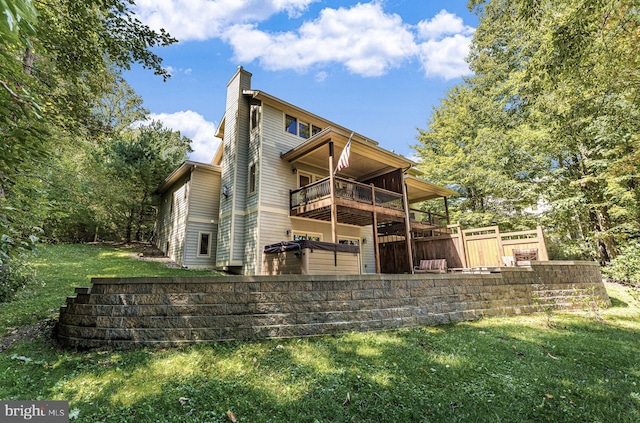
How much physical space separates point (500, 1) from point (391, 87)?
662 centimetres

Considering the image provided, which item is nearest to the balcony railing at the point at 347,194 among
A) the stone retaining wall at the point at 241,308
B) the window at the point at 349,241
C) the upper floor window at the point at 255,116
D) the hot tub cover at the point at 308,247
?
the hot tub cover at the point at 308,247

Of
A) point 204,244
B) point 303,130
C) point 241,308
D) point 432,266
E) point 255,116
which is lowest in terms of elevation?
point 241,308

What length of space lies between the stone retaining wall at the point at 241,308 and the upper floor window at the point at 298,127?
8.42 m

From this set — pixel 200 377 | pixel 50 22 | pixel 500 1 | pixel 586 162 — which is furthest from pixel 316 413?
pixel 500 1

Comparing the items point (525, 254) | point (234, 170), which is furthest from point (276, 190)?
point (525, 254)

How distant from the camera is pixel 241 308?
15.0 feet

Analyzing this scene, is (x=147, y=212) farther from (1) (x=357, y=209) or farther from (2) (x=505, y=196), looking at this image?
(2) (x=505, y=196)

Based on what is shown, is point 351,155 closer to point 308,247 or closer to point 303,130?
point 303,130

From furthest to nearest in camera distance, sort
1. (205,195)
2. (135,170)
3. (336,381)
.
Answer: (135,170), (205,195), (336,381)

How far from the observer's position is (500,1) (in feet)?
44.7

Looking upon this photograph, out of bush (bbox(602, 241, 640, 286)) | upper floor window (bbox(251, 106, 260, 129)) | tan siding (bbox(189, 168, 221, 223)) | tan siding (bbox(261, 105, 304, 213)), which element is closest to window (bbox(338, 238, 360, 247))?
tan siding (bbox(261, 105, 304, 213))

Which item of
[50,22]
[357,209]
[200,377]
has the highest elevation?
[50,22]

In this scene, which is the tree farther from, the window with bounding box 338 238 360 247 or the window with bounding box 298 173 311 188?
the window with bounding box 338 238 360 247

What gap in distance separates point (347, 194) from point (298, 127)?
4.08m
